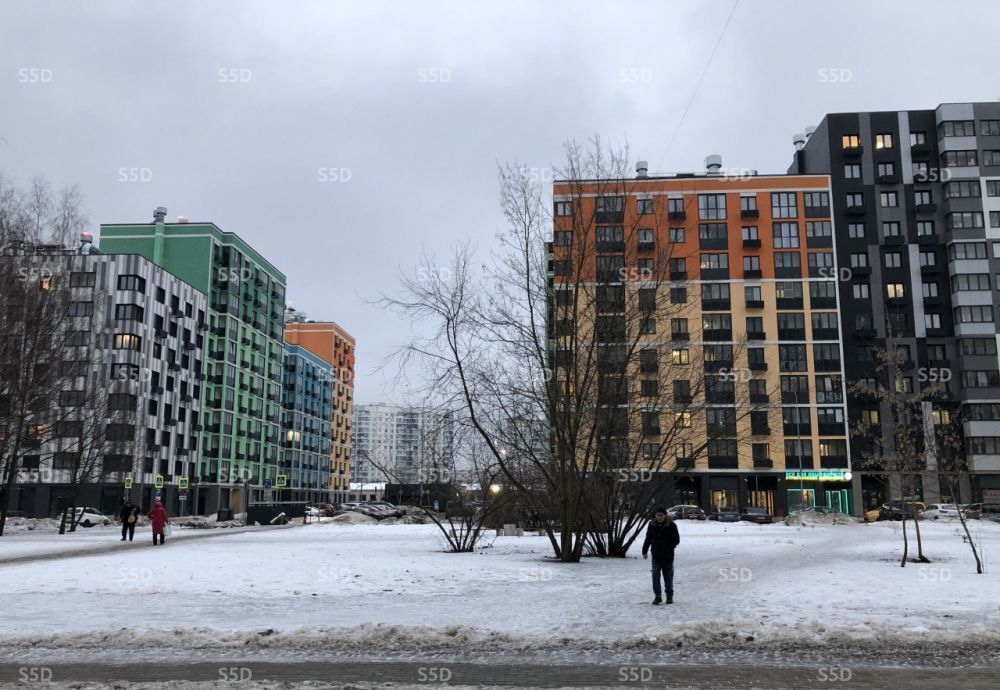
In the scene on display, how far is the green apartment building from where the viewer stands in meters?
89.3

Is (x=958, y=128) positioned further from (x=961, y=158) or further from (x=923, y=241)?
(x=923, y=241)

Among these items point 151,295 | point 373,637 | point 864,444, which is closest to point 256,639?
point 373,637

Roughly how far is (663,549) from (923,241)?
83.9 metres

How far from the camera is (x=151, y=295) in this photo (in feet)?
255

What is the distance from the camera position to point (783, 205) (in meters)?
84.1

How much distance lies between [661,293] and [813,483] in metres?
63.9

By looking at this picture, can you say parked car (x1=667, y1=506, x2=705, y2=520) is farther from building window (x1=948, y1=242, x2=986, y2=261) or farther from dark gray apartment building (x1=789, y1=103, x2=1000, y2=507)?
building window (x1=948, y1=242, x2=986, y2=261)

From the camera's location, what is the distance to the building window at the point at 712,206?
276 feet

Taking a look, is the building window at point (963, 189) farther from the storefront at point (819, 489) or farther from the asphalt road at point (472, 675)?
the asphalt road at point (472, 675)

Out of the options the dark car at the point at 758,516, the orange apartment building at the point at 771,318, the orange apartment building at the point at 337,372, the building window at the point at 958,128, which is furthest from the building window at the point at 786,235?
the orange apartment building at the point at 337,372

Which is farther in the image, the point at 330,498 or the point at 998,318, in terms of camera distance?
the point at 330,498

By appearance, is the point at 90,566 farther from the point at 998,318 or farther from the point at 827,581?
the point at 998,318

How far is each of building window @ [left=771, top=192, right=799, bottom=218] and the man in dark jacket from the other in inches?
3022

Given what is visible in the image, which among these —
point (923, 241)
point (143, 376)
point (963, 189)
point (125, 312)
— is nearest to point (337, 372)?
point (143, 376)
